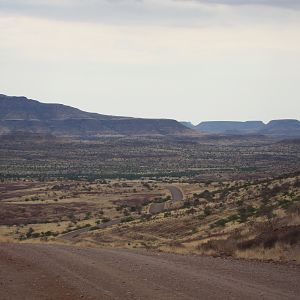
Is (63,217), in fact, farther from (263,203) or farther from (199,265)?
(199,265)

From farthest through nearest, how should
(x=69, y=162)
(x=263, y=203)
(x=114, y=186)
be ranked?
(x=69, y=162) < (x=114, y=186) < (x=263, y=203)

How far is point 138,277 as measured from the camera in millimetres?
13336

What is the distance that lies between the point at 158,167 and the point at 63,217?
106518 mm

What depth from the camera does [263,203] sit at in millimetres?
40500

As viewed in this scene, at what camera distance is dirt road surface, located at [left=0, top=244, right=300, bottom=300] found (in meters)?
11.4

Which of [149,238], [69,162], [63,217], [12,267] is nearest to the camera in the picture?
[12,267]

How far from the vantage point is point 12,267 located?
48.0ft

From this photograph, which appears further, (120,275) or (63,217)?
(63,217)

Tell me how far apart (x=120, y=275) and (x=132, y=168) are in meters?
151

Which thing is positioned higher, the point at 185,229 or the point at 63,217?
the point at 185,229

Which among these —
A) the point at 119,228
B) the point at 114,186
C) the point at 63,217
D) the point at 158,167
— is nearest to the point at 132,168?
the point at 158,167

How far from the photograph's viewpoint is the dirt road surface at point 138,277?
37.4 ft

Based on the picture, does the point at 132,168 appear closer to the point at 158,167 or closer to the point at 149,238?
the point at 158,167

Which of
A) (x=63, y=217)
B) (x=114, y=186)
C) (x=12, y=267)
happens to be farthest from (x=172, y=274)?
(x=114, y=186)
